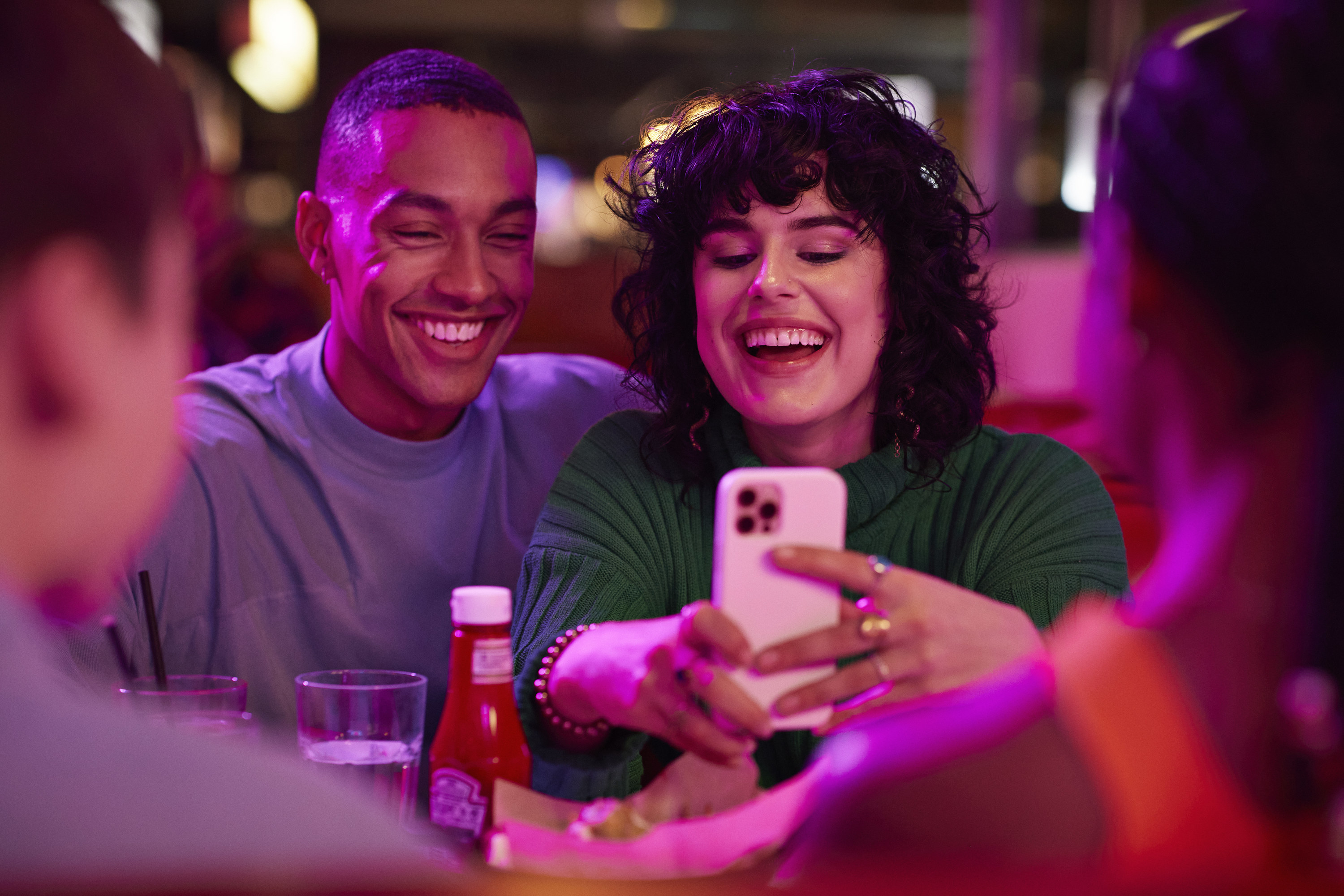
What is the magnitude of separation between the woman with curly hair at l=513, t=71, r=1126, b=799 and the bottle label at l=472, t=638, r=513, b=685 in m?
0.18

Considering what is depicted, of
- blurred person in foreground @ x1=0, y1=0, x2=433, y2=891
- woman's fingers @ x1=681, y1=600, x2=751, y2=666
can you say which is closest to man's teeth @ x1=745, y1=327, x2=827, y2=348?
woman's fingers @ x1=681, y1=600, x2=751, y2=666

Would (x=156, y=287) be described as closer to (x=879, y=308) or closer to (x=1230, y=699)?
(x=1230, y=699)

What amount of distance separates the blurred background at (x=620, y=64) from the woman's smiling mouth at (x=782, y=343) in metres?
4.41

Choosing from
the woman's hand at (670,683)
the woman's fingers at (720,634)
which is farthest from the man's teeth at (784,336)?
the woman's fingers at (720,634)

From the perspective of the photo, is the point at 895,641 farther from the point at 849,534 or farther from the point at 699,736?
the point at 849,534

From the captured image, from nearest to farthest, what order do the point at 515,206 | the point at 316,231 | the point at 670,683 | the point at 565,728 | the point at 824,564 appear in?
1. the point at 824,564
2. the point at 670,683
3. the point at 565,728
4. the point at 515,206
5. the point at 316,231

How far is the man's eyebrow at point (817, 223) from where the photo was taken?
4.36 ft

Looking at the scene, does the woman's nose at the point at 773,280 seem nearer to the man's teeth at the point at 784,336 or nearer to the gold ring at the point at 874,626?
the man's teeth at the point at 784,336

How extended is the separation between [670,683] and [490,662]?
169mm

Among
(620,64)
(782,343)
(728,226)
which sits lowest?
(782,343)

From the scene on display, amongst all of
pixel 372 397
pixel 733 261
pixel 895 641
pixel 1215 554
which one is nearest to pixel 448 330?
pixel 372 397

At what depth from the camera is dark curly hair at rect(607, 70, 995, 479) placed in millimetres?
1335

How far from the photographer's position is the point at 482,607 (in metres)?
0.93

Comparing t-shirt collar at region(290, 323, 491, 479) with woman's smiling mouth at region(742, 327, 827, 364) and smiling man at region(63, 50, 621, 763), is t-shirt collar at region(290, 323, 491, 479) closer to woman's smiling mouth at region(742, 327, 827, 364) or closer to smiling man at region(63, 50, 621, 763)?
smiling man at region(63, 50, 621, 763)
